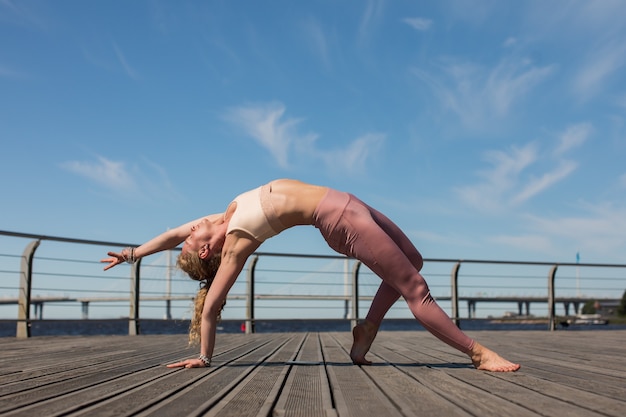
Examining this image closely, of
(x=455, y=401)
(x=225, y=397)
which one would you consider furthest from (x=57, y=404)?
(x=455, y=401)

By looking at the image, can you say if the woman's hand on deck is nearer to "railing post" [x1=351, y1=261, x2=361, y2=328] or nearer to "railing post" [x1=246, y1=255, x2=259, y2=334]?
"railing post" [x1=246, y1=255, x2=259, y2=334]

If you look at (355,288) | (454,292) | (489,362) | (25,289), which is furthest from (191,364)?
(454,292)

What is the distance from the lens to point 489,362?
2.50 metres

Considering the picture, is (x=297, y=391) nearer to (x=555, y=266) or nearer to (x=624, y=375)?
(x=624, y=375)

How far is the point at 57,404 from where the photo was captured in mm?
1622

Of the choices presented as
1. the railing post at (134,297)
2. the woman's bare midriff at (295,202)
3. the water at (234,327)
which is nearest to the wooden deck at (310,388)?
the woman's bare midriff at (295,202)

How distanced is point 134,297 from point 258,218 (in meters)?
4.34

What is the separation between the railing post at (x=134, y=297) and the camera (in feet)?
21.0

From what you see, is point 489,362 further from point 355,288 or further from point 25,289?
point 355,288

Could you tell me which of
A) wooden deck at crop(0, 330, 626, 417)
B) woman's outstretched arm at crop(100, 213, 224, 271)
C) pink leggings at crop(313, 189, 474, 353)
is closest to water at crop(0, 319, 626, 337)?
woman's outstretched arm at crop(100, 213, 224, 271)

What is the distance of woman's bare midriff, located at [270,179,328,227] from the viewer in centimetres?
260

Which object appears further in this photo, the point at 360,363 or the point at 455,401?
the point at 360,363

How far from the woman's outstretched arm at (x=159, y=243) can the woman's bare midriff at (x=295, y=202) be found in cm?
44

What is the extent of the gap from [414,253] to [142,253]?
1362mm
